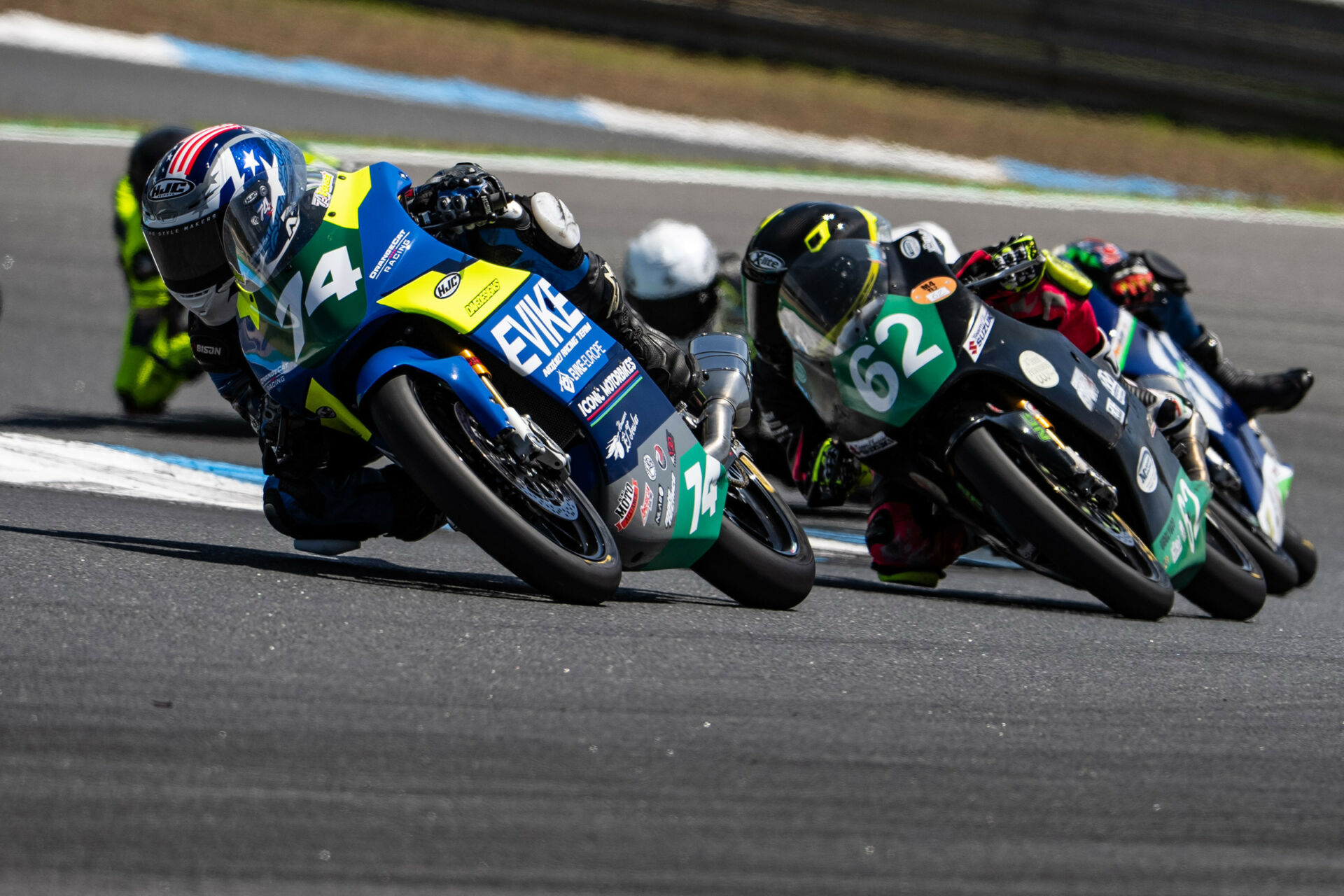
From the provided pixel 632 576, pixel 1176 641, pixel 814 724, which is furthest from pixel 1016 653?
pixel 632 576

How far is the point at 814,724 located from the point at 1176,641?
1.71 m

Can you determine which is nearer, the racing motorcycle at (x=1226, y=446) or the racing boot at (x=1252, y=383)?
the racing motorcycle at (x=1226, y=446)

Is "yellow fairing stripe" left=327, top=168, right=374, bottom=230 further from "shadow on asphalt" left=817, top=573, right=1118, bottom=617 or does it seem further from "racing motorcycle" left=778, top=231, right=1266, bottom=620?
"shadow on asphalt" left=817, top=573, right=1118, bottom=617

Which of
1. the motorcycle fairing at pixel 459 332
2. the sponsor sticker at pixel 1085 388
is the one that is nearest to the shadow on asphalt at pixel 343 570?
the motorcycle fairing at pixel 459 332

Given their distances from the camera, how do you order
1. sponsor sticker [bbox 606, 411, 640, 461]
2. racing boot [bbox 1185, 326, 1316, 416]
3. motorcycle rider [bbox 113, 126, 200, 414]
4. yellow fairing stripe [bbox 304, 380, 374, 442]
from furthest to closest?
motorcycle rider [bbox 113, 126, 200, 414] < racing boot [bbox 1185, 326, 1316, 416] < sponsor sticker [bbox 606, 411, 640, 461] < yellow fairing stripe [bbox 304, 380, 374, 442]

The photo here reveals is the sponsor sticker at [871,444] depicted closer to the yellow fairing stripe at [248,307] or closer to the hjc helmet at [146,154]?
the yellow fairing stripe at [248,307]

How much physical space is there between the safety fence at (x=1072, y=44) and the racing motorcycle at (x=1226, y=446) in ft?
29.4

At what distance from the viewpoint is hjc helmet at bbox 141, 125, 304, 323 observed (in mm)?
4051

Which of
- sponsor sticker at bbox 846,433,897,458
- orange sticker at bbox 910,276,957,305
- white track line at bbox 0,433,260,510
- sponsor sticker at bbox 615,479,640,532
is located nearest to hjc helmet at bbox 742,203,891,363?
orange sticker at bbox 910,276,957,305

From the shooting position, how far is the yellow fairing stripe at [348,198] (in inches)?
160

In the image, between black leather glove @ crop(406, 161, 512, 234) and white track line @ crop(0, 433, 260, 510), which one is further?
white track line @ crop(0, 433, 260, 510)

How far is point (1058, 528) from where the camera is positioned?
4.41 metres

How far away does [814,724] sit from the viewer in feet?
10.3

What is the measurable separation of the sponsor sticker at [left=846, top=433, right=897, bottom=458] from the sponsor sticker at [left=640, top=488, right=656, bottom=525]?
0.98 m
